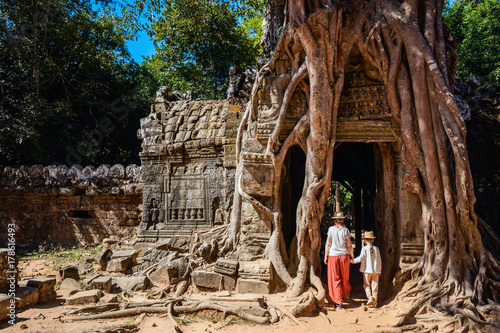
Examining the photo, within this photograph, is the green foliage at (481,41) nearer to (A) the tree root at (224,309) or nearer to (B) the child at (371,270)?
(B) the child at (371,270)

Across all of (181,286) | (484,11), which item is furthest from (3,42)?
(484,11)

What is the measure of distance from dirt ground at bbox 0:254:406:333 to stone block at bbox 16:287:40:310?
91 millimetres

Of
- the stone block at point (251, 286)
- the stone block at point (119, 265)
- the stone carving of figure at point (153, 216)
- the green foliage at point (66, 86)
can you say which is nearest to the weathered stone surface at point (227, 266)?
the stone block at point (251, 286)

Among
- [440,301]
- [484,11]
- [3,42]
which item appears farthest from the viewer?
[484,11]

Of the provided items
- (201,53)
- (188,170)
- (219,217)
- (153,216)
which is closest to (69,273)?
(153,216)

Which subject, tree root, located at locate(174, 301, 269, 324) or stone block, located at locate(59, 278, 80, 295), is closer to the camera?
A: tree root, located at locate(174, 301, 269, 324)

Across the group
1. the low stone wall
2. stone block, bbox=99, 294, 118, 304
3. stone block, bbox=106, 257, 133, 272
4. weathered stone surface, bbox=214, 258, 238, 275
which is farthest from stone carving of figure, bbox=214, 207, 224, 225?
stone block, bbox=99, 294, 118, 304

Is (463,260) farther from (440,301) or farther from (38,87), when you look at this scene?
(38,87)

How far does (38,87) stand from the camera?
1062 cm

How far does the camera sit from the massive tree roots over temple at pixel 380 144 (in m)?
4.42

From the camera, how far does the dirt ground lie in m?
3.94

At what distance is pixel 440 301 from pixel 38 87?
39.3 ft

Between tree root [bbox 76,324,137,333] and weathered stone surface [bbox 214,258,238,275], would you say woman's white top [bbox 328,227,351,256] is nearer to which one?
weathered stone surface [bbox 214,258,238,275]

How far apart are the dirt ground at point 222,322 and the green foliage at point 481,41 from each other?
28.6 ft
